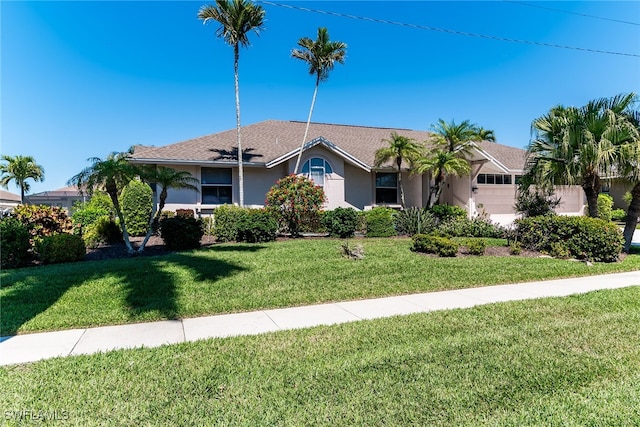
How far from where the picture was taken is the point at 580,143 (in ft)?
38.7

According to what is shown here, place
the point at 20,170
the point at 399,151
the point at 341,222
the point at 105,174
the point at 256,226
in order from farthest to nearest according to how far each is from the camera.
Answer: the point at 20,170
the point at 399,151
the point at 341,222
the point at 256,226
the point at 105,174

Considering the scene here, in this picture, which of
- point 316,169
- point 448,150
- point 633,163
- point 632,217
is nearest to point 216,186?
point 316,169

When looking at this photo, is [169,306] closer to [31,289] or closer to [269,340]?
[269,340]

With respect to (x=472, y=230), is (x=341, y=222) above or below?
above

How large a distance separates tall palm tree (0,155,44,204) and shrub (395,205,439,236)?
134 ft

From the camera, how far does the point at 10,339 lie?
4.95 m

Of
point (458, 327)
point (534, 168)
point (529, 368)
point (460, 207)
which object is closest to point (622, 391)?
point (529, 368)

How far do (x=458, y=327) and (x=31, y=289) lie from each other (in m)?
7.75

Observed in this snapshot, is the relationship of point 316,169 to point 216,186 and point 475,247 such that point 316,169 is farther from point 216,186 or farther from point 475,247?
point 475,247

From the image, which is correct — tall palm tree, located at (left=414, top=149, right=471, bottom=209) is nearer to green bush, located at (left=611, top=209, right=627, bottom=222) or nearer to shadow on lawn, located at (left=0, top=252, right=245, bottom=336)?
shadow on lawn, located at (left=0, top=252, right=245, bottom=336)

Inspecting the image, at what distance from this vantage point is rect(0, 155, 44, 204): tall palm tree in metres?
38.3

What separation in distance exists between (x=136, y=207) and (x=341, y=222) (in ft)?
29.4

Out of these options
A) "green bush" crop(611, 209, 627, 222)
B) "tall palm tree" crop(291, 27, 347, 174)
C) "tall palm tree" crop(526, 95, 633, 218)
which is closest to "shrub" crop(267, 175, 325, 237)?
"tall palm tree" crop(291, 27, 347, 174)

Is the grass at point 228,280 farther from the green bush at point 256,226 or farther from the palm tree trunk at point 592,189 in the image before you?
the palm tree trunk at point 592,189
